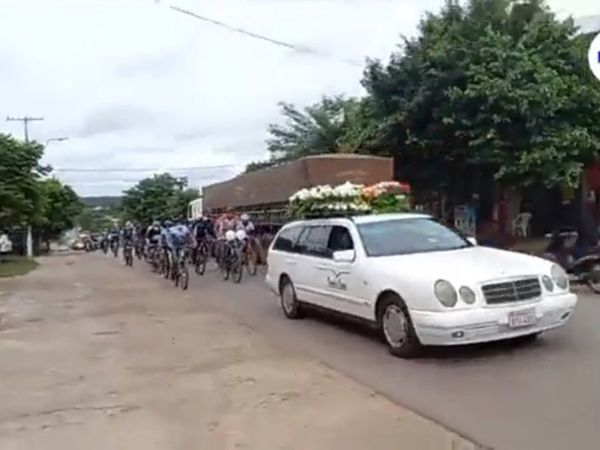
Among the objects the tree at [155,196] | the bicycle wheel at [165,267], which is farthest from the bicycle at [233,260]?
the tree at [155,196]

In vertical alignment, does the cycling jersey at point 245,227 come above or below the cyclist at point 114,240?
above

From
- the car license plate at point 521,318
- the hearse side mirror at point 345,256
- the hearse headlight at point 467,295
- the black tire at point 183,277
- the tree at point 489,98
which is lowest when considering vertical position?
the black tire at point 183,277

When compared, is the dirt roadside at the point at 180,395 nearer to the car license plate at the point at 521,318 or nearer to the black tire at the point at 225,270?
the car license plate at the point at 521,318

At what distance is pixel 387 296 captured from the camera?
29.8 ft

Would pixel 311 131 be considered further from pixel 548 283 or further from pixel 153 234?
pixel 548 283

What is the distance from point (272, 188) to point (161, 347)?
1581 centimetres

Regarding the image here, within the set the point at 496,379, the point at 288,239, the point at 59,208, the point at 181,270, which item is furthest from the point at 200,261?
the point at 59,208

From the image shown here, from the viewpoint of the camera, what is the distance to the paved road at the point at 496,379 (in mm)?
5848

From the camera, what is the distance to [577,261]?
46.8 ft

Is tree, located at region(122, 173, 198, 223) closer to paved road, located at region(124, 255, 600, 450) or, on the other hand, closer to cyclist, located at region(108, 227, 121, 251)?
cyclist, located at region(108, 227, 121, 251)

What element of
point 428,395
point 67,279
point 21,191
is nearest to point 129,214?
point 21,191

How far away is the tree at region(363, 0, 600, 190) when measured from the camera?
2162cm

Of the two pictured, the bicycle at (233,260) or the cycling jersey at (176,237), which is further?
the cycling jersey at (176,237)

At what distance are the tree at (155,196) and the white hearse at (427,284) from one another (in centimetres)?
7026
